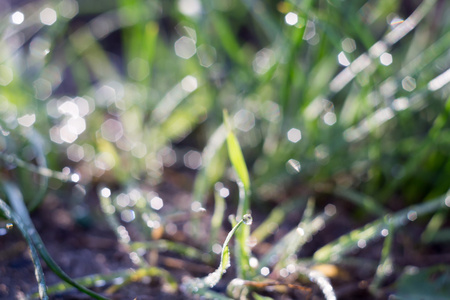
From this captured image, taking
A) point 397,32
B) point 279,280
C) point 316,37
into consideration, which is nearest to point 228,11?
point 316,37

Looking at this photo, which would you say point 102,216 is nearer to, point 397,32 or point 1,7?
point 397,32

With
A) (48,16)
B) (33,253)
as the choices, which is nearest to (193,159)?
(48,16)

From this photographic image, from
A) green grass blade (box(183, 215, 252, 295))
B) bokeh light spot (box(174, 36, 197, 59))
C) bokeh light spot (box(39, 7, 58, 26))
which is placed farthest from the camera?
bokeh light spot (box(174, 36, 197, 59))

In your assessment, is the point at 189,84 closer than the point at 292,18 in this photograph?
No

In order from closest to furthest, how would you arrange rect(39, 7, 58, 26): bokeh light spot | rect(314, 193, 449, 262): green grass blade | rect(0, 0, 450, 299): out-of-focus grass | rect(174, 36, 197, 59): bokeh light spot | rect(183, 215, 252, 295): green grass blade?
1. rect(183, 215, 252, 295): green grass blade
2. rect(314, 193, 449, 262): green grass blade
3. rect(0, 0, 450, 299): out-of-focus grass
4. rect(39, 7, 58, 26): bokeh light spot
5. rect(174, 36, 197, 59): bokeh light spot

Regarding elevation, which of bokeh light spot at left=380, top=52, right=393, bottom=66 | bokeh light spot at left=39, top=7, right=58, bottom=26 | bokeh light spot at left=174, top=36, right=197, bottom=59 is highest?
bokeh light spot at left=174, top=36, right=197, bottom=59

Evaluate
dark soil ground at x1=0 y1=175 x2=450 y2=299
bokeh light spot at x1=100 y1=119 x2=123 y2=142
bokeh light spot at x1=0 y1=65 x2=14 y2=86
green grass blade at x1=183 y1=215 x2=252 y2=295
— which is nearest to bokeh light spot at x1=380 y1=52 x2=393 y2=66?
dark soil ground at x1=0 y1=175 x2=450 y2=299

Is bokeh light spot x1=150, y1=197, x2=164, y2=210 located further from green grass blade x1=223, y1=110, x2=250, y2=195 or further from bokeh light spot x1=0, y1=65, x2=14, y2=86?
bokeh light spot x1=0, y1=65, x2=14, y2=86

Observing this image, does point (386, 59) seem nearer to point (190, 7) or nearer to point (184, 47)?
point (190, 7)

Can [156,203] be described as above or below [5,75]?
below
